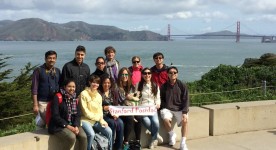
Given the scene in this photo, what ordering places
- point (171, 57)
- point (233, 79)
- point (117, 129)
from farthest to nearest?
point (171, 57) → point (233, 79) → point (117, 129)

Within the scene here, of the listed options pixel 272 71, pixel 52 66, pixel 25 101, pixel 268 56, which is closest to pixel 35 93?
pixel 52 66

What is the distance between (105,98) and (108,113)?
0.23 metres

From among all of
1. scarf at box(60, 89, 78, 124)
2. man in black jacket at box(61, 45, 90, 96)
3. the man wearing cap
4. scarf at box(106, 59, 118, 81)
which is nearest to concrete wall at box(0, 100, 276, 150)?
the man wearing cap

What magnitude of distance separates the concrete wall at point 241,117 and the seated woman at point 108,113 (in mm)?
1915

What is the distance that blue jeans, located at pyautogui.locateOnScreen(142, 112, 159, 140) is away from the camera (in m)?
6.12

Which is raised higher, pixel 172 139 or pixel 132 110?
pixel 132 110

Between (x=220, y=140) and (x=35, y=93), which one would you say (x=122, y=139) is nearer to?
(x=35, y=93)

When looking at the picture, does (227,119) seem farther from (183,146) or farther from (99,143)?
(99,143)

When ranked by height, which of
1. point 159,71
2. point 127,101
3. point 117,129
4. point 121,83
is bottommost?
point 117,129

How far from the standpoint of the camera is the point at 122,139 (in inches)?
229

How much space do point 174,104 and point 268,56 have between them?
18.6 m

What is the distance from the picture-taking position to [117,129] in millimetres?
5762

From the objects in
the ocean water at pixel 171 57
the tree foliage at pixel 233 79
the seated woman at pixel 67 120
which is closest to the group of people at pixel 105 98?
the seated woman at pixel 67 120

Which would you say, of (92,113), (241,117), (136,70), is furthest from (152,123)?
(241,117)
